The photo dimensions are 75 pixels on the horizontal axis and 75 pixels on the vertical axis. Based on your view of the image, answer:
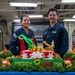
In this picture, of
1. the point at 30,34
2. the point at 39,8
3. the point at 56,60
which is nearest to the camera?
the point at 56,60

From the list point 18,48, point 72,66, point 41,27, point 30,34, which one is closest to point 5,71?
point 72,66

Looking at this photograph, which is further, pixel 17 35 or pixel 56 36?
pixel 17 35

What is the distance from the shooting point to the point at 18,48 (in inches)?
131

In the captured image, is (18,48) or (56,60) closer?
(56,60)

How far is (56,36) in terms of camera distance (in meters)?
3.11

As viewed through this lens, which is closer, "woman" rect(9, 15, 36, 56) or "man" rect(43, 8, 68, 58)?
"man" rect(43, 8, 68, 58)

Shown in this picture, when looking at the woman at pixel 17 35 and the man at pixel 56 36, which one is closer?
the man at pixel 56 36

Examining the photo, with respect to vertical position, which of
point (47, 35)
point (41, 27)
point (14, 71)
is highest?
point (47, 35)

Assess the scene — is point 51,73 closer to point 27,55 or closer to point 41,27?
point 27,55

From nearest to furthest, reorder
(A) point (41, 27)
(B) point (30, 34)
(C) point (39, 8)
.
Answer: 1. (B) point (30, 34)
2. (C) point (39, 8)
3. (A) point (41, 27)

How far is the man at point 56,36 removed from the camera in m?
3.03

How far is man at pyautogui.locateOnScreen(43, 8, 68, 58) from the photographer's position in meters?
3.03

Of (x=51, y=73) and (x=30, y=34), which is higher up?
(x=30, y=34)

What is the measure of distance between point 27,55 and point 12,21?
11.0 metres
